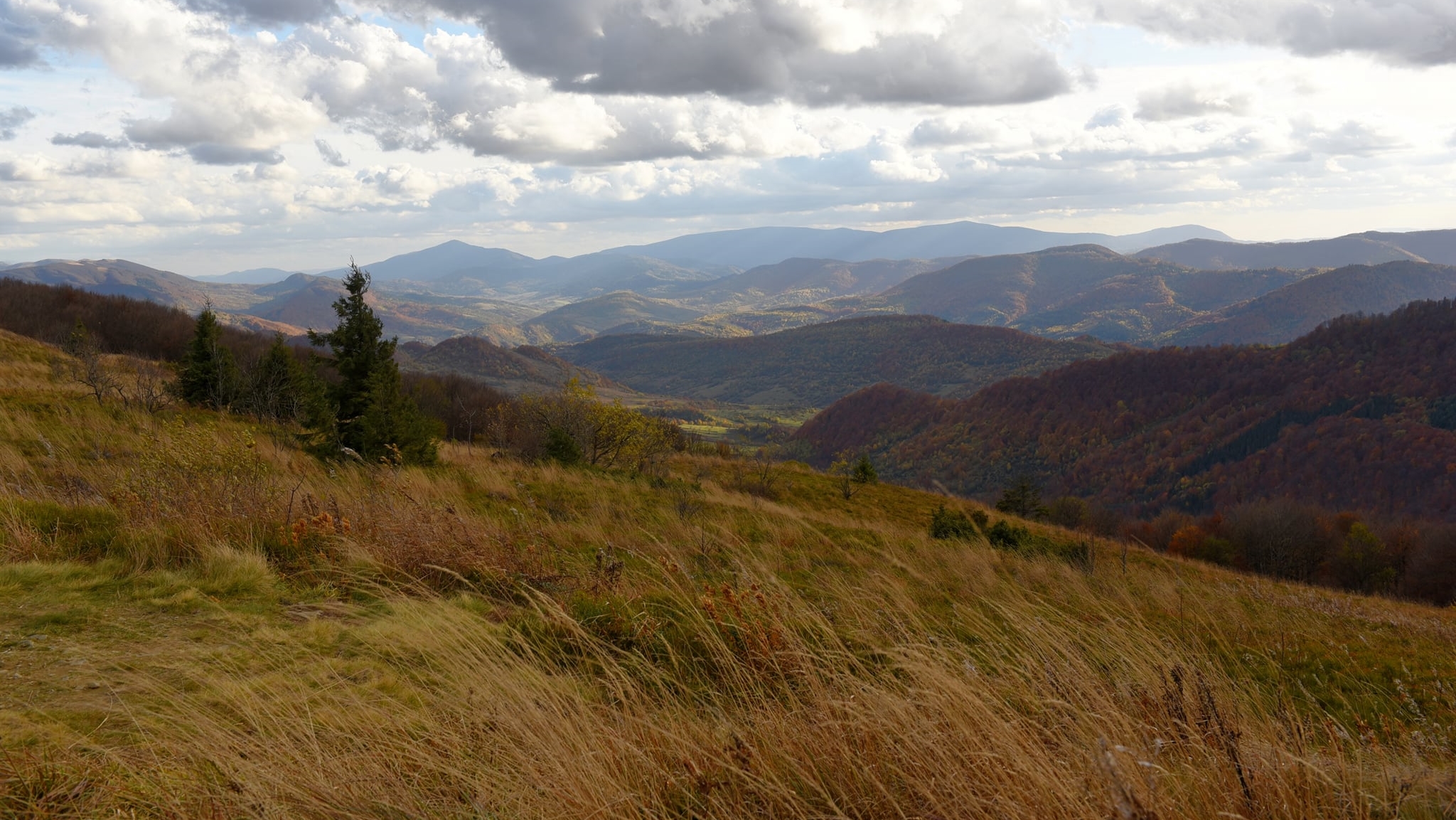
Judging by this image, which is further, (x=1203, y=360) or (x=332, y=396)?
(x=1203, y=360)

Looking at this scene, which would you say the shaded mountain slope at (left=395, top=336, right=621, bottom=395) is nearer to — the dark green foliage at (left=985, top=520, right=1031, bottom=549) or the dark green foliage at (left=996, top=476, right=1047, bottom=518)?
the dark green foliage at (left=996, top=476, right=1047, bottom=518)

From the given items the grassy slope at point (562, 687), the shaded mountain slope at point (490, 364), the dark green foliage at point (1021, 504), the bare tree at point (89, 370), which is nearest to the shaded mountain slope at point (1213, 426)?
the shaded mountain slope at point (490, 364)

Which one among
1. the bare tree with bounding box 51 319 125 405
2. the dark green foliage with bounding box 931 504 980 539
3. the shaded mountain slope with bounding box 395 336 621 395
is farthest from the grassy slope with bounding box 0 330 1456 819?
the shaded mountain slope with bounding box 395 336 621 395

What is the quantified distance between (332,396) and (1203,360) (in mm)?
175171

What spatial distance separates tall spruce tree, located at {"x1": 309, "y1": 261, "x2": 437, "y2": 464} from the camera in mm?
13703

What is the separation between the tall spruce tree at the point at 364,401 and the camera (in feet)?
45.0

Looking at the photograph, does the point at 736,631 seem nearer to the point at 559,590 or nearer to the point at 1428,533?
the point at 559,590

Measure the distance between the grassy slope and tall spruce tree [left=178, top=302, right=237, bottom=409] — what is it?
47.9 feet

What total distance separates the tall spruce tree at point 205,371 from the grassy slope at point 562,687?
14596 millimetres

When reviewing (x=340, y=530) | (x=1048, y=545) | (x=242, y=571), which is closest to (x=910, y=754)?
(x=242, y=571)

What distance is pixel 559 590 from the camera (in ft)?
16.0

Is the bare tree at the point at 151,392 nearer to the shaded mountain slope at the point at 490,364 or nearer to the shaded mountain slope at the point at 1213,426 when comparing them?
the shaded mountain slope at the point at 1213,426

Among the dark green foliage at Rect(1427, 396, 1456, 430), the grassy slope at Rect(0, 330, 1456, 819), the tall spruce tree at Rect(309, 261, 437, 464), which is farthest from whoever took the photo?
the dark green foliage at Rect(1427, 396, 1456, 430)

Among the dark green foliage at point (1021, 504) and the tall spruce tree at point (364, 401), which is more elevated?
the tall spruce tree at point (364, 401)
